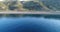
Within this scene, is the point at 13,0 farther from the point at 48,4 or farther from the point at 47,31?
the point at 47,31

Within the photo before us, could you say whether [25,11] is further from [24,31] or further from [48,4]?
[24,31]

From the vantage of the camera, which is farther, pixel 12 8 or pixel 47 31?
pixel 12 8

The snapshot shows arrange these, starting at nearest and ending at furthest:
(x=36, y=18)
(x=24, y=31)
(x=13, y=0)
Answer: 1. (x=24, y=31)
2. (x=36, y=18)
3. (x=13, y=0)

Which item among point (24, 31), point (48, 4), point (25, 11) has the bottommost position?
point (24, 31)

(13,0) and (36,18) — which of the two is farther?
(13,0)

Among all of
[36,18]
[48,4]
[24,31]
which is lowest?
[24,31]

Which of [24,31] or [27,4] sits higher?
[27,4]

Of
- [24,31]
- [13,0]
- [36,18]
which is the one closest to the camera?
[24,31]

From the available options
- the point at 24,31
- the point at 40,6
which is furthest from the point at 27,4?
the point at 24,31

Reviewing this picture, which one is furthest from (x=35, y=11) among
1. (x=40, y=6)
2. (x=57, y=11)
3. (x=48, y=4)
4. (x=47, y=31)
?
(x=47, y=31)

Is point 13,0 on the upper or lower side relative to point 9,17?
upper
